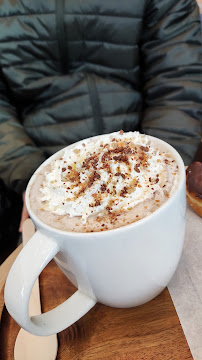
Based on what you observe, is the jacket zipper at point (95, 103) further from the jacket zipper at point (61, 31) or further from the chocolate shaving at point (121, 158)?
the chocolate shaving at point (121, 158)

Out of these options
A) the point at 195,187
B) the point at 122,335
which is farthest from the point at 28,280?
the point at 195,187

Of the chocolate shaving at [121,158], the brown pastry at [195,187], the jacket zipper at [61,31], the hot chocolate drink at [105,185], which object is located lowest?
the brown pastry at [195,187]

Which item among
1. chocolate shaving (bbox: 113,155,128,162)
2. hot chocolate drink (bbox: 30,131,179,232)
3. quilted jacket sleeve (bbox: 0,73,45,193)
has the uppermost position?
chocolate shaving (bbox: 113,155,128,162)

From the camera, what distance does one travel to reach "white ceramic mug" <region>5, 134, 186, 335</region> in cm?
43

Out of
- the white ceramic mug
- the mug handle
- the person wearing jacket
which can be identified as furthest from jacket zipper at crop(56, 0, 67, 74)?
the mug handle

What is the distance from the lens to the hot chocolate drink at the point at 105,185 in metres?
0.47

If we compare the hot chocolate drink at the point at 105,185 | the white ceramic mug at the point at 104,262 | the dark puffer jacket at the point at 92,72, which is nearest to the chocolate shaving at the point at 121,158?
the hot chocolate drink at the point at 105,185

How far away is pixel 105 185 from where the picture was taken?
509 mm

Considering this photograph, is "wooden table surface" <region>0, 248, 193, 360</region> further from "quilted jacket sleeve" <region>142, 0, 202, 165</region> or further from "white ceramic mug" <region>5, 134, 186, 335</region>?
"quilted jacket sleeve" <region>142, 0, 202, 165</region>

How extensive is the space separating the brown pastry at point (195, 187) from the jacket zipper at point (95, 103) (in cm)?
60

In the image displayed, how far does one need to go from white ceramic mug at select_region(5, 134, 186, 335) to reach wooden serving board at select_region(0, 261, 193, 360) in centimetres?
3

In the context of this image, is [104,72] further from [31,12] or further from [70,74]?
[31,12]

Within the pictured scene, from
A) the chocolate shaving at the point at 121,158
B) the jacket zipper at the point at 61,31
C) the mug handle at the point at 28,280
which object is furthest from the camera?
the jacket zipper at the point at 61,31

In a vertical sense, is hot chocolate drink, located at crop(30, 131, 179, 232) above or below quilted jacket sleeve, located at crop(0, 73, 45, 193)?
above
